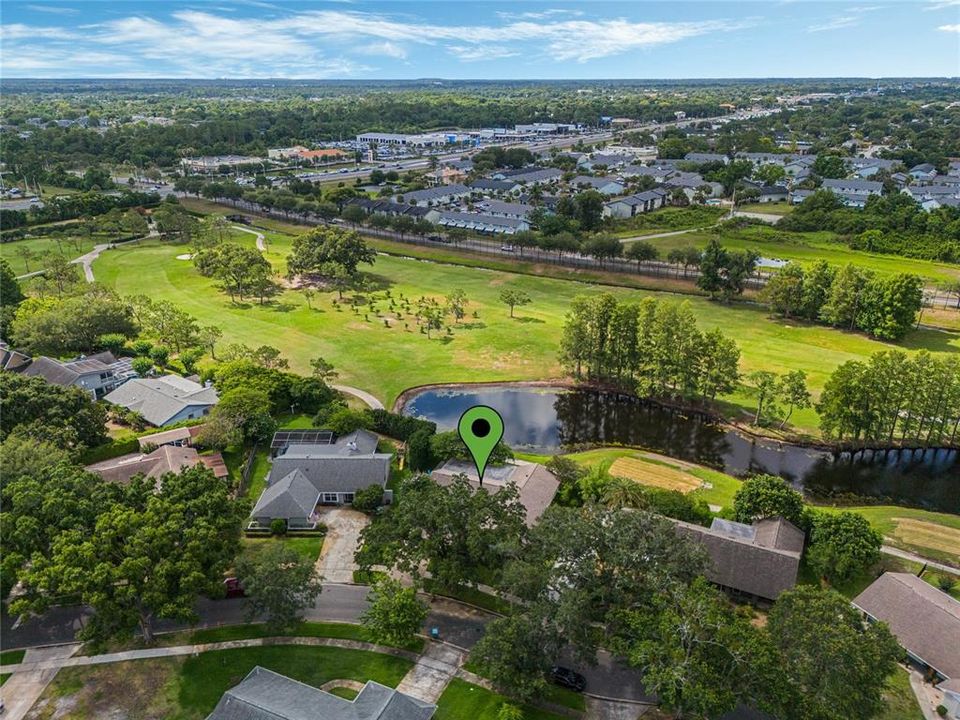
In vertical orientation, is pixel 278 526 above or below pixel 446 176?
below

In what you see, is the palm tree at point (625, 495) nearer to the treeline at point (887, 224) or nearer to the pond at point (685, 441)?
the pond at point (685, 441)

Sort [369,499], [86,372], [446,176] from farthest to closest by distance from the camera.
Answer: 1. [446,176]
2. [86,372]
3. [369,499]

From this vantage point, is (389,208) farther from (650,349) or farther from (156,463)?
(156,463)

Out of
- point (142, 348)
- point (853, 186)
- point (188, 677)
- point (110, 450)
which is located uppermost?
point (853, 186)

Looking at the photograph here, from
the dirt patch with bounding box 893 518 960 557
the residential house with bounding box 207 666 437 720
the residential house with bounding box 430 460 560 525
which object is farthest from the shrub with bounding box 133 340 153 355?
the dirt patch with bounding box 893 518 960 557

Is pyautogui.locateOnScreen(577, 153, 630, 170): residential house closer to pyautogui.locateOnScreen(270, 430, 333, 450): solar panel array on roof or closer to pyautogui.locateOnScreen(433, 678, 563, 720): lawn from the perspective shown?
pyautogui.locateOnScreen(270, 430, 333, 450): solar panel array on roof

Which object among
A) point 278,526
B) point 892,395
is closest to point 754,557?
point 892,395
